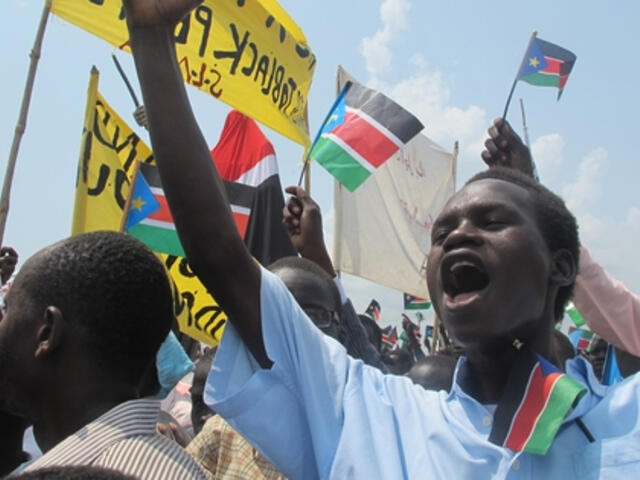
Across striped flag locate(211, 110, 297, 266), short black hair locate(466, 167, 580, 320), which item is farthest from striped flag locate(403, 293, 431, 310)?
short black hair locate(466, 167, 580, 320)

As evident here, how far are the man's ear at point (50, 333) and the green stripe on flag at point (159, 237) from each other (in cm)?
280

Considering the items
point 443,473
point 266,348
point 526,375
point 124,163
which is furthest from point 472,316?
point 124,163

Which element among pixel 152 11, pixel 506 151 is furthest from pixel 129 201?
pixel 152 11

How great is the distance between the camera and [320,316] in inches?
112

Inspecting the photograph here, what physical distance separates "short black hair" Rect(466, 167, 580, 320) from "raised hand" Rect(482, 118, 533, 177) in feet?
0.88

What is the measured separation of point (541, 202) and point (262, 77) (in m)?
4.54

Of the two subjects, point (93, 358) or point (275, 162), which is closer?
A: point (93, 358)

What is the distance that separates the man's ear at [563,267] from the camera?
1.75m

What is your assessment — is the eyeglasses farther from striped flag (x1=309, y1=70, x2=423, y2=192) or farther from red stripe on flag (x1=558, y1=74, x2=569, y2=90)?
red stripe on flag (x1=558, y1=74, x2=569, y2=90)

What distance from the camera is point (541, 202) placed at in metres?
1.80

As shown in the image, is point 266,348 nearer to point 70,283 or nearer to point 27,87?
point 70,283

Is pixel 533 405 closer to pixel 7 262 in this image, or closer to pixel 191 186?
pixel 191 186

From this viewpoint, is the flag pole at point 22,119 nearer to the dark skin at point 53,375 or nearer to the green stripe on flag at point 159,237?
the green stripe on flag at point 159,237

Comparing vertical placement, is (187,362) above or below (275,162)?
below
